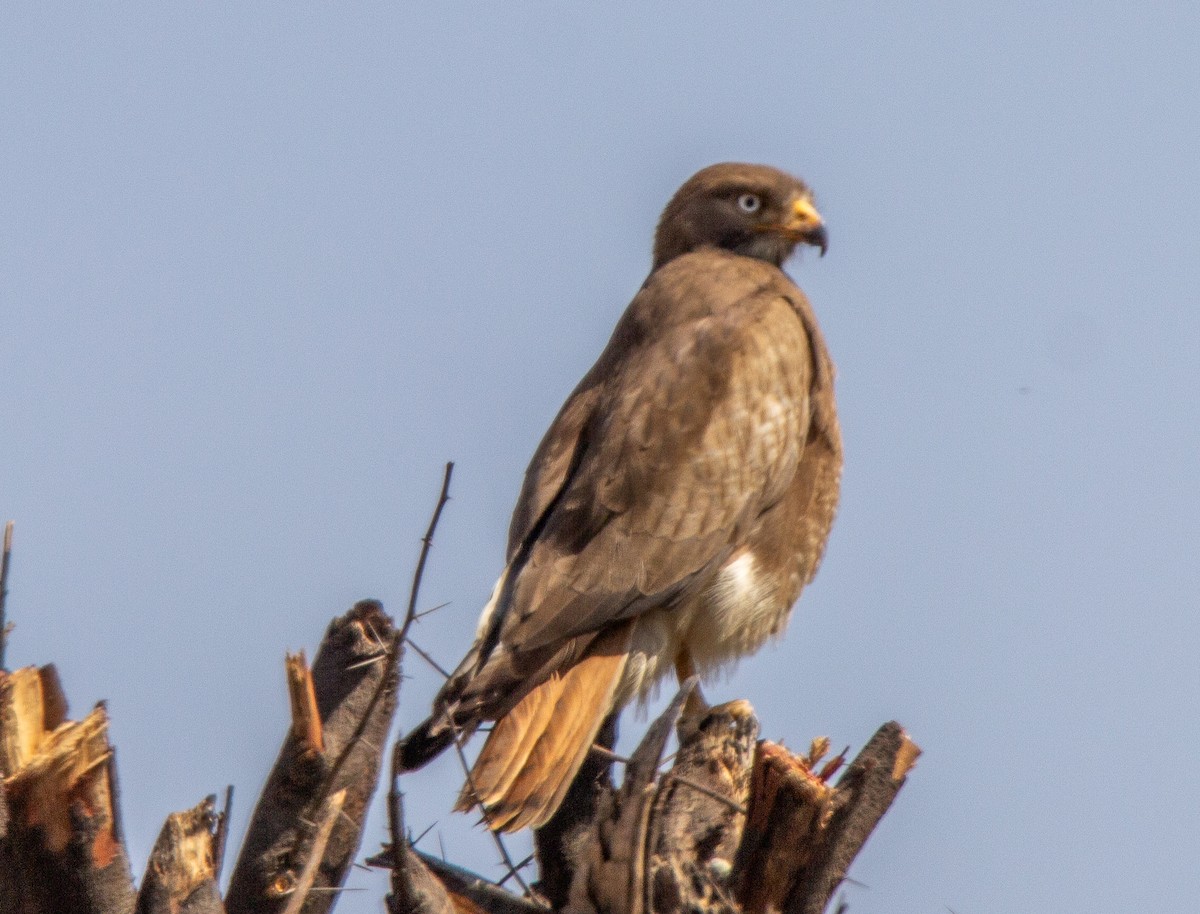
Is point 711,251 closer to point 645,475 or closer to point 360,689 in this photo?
point 645,475

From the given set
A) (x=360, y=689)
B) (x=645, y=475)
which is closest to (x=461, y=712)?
(x=360, y=689)

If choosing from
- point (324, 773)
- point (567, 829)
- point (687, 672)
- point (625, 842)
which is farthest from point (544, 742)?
point (687, 672)

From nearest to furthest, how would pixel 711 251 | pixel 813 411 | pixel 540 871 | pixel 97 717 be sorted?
pixel 97 717 → pixel 540 871 → pixel 813 411 → pixel 711 251

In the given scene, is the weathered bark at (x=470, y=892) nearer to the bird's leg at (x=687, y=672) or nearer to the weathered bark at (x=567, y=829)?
the weathered bark at (x=567, y=829)

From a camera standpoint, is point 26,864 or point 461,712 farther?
point 461,712

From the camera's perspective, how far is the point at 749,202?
742 centimetres

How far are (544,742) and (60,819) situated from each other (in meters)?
1.61

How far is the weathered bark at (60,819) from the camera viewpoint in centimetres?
409

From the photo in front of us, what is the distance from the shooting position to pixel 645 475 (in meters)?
6.09

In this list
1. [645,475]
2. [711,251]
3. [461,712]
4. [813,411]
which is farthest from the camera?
[711,251]

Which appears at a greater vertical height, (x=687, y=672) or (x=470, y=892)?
(x=687, y=672)

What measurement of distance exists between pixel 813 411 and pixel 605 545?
3.77 ft

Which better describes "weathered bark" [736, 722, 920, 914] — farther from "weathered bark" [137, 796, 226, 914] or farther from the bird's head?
the bird's head

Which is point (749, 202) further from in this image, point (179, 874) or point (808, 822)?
point (179, 874)
